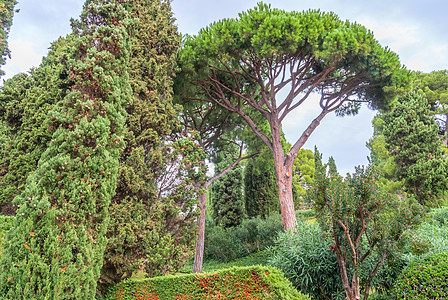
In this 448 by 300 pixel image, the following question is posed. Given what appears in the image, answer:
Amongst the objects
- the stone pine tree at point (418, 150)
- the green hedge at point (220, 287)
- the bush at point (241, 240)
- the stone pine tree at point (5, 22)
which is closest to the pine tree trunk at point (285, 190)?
the bush at point (241, 240)

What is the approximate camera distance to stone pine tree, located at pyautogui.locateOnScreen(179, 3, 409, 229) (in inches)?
297

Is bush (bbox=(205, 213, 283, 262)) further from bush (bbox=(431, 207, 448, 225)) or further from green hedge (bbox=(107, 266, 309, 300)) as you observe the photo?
green hedge (bbox=(107, 266, 309, 300))

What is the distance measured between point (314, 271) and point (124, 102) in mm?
4674

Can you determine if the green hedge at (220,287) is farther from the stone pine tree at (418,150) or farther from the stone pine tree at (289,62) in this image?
the stone pine tree at (418,150)

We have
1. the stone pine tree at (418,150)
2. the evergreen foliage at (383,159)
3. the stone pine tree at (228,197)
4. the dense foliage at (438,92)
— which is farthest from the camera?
the dense foliage at (438,92)

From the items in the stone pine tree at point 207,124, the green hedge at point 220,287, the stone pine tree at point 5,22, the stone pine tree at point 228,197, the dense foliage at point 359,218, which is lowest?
the green hedge at point 220,287

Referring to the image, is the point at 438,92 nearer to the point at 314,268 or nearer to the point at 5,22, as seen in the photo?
the point at 314,268

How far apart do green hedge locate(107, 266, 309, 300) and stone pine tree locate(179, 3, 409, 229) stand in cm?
458

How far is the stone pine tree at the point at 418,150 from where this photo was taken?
11227mm

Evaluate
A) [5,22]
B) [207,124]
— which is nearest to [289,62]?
[207,124]

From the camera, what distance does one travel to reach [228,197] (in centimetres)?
1450

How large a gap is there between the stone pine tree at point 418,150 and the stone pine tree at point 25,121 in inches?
523

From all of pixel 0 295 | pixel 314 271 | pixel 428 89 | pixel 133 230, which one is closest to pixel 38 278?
pixel 0 295

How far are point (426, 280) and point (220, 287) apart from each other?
125 inches
